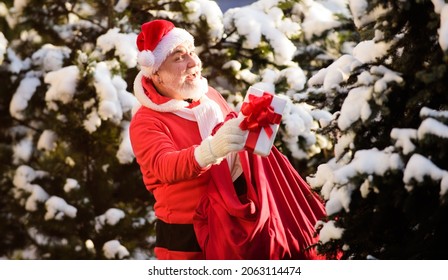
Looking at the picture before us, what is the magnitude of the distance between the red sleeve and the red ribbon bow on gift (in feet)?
0.88

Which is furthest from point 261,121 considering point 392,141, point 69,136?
point 69,136

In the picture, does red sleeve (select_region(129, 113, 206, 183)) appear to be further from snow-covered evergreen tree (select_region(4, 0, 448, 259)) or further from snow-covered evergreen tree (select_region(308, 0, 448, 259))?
snow-covered evergreen tree (select_region(4, 0, 448, 259))

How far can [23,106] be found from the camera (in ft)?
19.4

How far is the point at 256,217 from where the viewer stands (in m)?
3.63

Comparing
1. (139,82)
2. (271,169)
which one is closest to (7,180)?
(139,82)

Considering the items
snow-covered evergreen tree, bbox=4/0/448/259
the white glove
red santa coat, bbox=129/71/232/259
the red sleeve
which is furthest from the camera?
snow-covered evergreen tree, bbox=4/0/448/259

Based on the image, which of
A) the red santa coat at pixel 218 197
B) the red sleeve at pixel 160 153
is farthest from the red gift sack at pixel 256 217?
the red sleeve at pixel 160 153

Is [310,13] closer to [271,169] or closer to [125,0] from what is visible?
[125,0]

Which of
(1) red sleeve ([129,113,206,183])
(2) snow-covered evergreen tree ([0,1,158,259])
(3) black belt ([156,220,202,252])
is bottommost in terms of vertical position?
(2) snow-covered evergreen tree ([0,1,158,259])

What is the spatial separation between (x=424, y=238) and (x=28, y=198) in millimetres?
3468

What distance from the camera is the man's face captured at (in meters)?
3.92

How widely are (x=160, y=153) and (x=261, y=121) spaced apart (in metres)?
0.53

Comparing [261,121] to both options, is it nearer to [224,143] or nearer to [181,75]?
[224,143]

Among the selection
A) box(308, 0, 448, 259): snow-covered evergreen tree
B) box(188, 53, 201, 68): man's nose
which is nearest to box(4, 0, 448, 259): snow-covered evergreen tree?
box(188, 53, 201, 68): man's nose
